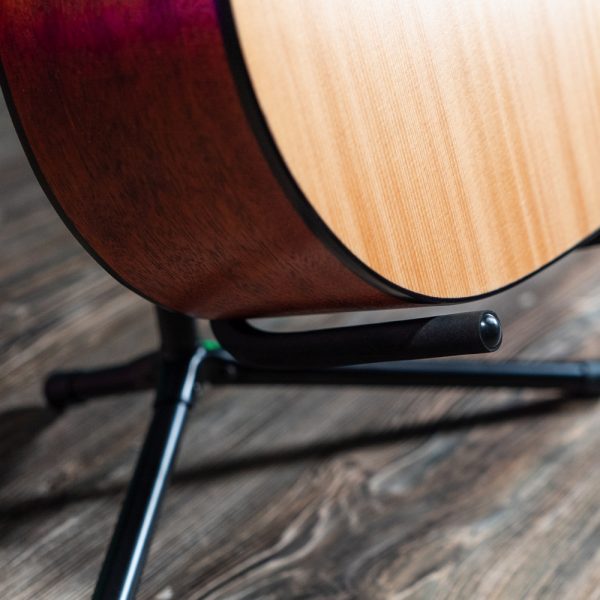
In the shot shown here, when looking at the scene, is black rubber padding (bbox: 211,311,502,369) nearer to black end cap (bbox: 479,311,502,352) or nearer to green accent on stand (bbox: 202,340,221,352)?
black end cap (bbox: 479,311,502,352)

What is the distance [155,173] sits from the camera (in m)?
0.46

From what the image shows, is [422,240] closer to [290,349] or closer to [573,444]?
[290,349]

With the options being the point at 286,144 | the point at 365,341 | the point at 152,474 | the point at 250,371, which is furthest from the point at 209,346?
the point at 286,144

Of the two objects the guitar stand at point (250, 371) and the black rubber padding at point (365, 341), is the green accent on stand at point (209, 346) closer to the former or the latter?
the guitar stand at point (250, 371)

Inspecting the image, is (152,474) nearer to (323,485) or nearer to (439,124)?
(323,485)

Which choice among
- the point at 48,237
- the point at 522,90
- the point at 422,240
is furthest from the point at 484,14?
the point at 48,237

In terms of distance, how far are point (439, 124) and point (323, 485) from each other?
36 cm

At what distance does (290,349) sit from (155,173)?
14 cm

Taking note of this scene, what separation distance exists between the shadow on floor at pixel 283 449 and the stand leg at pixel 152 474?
0.32 ft

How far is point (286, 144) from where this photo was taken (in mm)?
410

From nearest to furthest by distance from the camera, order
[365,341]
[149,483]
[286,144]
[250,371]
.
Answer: [286,144] → [365,341] → [149,483] → [250,371]

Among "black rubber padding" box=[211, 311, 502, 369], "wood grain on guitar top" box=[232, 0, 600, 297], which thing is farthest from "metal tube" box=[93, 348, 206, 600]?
"wood grain on guitar top" box=[232, 0, 600, 297]

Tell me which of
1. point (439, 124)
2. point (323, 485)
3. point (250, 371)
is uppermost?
point (439, 124)

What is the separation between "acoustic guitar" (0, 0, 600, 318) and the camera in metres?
0.41
